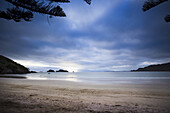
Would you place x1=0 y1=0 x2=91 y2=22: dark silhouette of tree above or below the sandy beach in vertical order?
above

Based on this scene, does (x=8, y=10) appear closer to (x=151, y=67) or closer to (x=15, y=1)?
(x=15, y=1)

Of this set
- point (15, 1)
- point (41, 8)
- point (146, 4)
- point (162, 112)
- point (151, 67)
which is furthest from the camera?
point (151, 67)

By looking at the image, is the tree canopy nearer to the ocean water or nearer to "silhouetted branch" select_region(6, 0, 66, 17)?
"silhouetted branch" select_region(6, 0, 66, 17)

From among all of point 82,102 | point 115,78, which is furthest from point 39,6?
point 115,78

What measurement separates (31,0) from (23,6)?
1.53 feet

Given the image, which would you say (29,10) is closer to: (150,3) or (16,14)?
(16,14)

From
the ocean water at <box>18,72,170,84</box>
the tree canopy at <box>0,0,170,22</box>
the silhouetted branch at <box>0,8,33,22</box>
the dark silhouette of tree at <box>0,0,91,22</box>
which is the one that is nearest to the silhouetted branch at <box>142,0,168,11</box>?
the tree canopy at <box>0,0,170,22</box>

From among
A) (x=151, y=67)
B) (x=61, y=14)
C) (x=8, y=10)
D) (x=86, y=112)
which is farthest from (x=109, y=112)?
(x=151, y=67)

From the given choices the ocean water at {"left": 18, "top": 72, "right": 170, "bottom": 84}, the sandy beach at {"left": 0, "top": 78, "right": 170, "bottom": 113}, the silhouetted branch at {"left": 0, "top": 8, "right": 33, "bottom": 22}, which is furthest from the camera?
the ocean water at {"left": 18, "top": 72, "right": 170, "bottom": 84}

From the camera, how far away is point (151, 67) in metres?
178

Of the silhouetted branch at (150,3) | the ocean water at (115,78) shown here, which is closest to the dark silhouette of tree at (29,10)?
the silhouetted branch at (150,3)

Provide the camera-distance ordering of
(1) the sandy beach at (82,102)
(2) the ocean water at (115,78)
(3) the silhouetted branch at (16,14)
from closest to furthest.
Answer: (1) the sandy beach at (82,102)
(3) the silhouetted branch at (16,14)
(2) the ocean water at (115,78)

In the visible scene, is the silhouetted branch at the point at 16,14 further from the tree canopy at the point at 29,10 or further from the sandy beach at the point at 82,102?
the sandy beach at the point at 82,102

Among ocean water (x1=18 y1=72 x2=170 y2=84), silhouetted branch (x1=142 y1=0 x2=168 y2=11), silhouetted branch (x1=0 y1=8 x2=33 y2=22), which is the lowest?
ocean water (x1=18 y1=72 x2=170 y2=84)
